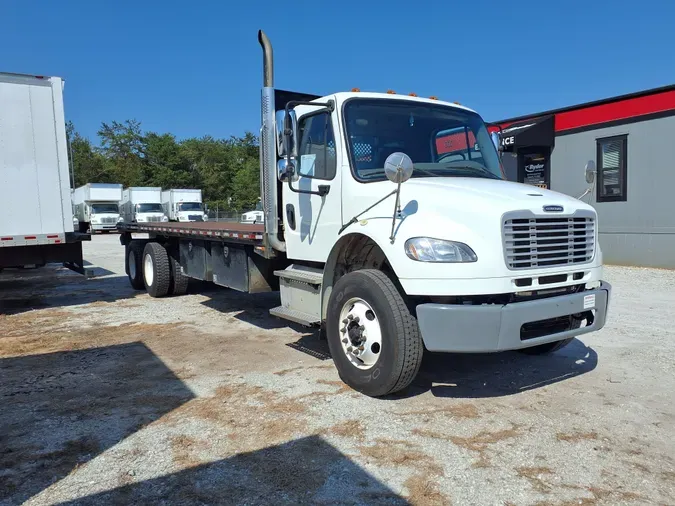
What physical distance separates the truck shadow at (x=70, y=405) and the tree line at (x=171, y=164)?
51204mm

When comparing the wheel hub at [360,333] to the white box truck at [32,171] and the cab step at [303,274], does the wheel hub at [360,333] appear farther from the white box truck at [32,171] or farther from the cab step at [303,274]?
the white box truck at [32,171]

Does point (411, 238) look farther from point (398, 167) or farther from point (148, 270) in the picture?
point (148, 270)

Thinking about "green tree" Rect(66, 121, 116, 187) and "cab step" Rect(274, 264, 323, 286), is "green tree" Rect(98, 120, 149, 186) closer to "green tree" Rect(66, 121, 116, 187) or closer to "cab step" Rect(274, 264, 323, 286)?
"green tree" Rect(66, 121, 116, 187)

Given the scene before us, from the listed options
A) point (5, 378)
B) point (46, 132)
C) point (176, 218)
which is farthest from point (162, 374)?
point (176, 218)

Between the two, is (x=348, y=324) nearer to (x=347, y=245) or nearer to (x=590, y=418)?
(x=347, y=245)

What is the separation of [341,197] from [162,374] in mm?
2511

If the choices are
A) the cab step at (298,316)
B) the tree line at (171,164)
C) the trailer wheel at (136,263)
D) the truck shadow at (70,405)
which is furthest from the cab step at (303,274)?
the tree line at (171,164)

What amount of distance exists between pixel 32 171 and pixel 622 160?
13.3 metres

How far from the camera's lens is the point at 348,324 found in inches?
185

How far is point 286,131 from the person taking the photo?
5.09 m

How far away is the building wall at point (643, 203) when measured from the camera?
42.1ft

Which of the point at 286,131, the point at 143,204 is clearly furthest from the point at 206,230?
the point at 143,204

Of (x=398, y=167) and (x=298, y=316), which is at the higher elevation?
(x=398, y=167)

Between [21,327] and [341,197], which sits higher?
[341,197]
